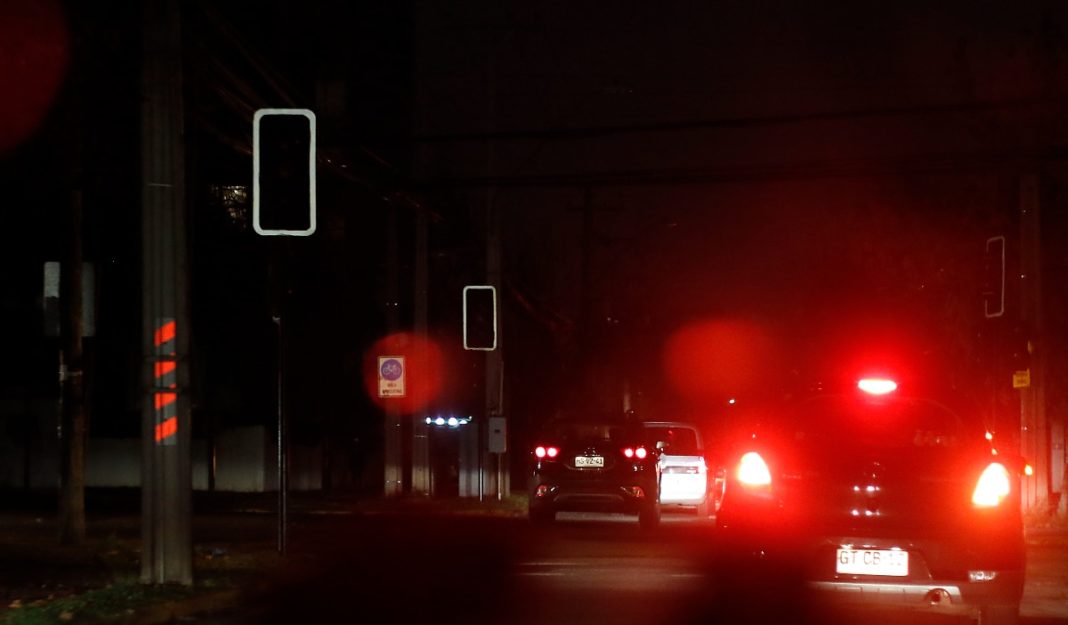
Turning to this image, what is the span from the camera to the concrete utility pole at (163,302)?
13.6 metres

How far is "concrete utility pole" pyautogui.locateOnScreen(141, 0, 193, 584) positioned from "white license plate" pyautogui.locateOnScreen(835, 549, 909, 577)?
6.23 meters

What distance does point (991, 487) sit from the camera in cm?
1038

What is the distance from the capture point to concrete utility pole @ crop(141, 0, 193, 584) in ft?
44.5

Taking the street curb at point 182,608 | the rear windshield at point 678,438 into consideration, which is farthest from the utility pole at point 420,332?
the street curb at point 182,608

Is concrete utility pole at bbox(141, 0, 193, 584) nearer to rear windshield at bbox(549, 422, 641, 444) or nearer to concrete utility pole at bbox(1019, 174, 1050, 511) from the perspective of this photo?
rear windshield at bbox(549, 422, 641, 444)

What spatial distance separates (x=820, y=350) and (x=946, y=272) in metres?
8.89

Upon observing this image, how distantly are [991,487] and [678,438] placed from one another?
1573cm

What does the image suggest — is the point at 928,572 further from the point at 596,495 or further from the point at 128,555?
the point at 596,495

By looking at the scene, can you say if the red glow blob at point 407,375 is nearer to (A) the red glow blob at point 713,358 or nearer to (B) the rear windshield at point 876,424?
(B) the rear windshield at point 876,424

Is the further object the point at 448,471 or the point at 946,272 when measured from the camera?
the point at 448,471

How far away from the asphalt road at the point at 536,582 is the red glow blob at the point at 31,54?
6.22m

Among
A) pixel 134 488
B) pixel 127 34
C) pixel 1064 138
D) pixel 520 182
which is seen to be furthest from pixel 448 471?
pixel 127 34

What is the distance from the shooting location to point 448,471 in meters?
38.6

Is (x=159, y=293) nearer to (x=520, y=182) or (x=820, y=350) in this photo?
(x=520, y=182)
